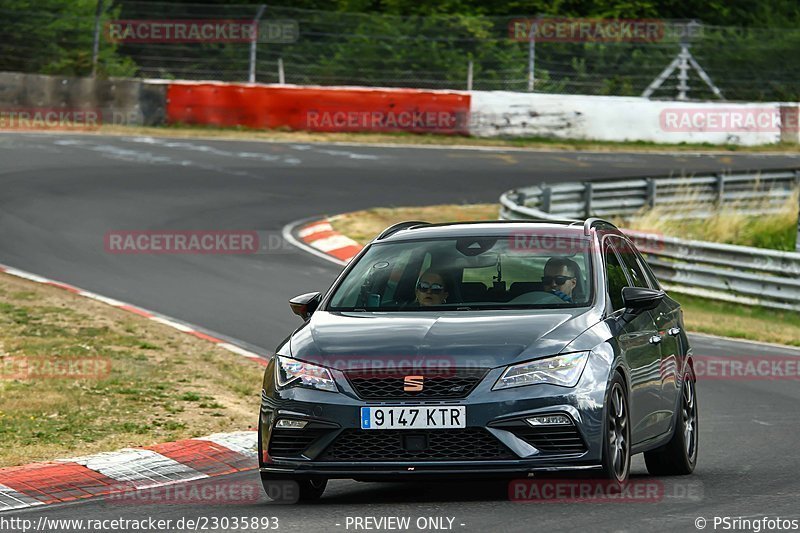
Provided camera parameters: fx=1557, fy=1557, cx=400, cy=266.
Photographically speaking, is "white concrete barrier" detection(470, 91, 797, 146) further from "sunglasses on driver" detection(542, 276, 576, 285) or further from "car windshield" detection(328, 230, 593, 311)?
"sunglasses on driver" detection(542, 276, 576, 285)

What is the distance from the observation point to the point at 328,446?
7707 mm

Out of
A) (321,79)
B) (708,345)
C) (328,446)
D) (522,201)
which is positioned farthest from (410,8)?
(328,446)

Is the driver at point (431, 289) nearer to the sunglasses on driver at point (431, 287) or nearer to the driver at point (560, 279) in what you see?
the sunglasses on driver at point (431, 287)

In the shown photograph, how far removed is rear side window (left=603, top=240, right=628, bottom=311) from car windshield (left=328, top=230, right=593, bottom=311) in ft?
0.51

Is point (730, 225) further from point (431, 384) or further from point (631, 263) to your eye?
point (431, 384)

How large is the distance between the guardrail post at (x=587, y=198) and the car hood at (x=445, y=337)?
55.2ft

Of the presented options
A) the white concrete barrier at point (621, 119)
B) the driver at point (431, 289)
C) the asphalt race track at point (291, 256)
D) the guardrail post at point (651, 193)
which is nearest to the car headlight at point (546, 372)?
the asphalt race track at point (291, 256)

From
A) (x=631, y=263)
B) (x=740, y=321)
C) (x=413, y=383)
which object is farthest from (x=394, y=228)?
(x=740, y=321)

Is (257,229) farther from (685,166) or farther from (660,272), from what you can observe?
(685,166)

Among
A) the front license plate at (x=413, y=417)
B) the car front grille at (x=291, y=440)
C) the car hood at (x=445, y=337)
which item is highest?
the car hood at (x=445, y=337)

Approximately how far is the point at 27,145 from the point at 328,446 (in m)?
21.6

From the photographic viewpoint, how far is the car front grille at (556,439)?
7590 millimetres

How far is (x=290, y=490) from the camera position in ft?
26.9

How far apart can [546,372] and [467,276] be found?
153 centimetres
